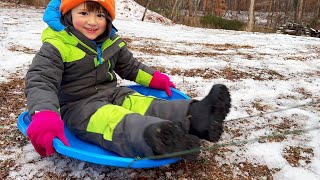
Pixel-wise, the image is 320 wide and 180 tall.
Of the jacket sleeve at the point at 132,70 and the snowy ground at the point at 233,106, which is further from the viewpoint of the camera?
the jacket sleeve at the point at 132,70

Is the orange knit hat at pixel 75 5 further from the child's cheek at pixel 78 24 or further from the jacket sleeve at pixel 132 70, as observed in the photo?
the jacket sleeve at pixel 132 70

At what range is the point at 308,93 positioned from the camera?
2848 millimetres

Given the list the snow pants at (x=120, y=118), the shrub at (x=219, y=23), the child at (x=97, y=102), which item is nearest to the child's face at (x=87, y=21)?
the child at (x=97, y=102)

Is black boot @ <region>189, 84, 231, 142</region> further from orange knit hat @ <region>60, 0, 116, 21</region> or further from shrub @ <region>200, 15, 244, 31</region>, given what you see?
shrub @ <region>200, 15, 244, 31</region>

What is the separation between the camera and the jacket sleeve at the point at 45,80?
1.44m

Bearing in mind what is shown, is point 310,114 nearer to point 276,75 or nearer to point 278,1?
point 276,75

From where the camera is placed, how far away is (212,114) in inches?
57.0

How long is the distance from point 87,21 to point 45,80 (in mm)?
406

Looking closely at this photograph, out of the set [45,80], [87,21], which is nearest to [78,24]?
[87,21]

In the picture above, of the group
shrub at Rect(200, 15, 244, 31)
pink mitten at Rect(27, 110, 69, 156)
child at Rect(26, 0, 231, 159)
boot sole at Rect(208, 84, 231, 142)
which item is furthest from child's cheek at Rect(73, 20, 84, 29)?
shrub at Rect(200, 15, 244, 31)

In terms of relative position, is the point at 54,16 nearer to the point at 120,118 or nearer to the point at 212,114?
the point at 120,118

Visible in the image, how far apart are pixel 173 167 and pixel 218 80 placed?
5.52 feet

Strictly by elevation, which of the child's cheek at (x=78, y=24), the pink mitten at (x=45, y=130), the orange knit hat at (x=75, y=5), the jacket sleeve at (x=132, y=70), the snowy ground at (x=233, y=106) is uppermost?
the orange knit hat at (x=75, y=5)

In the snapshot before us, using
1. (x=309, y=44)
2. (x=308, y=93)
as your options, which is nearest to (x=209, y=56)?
(x=308, y=93)
